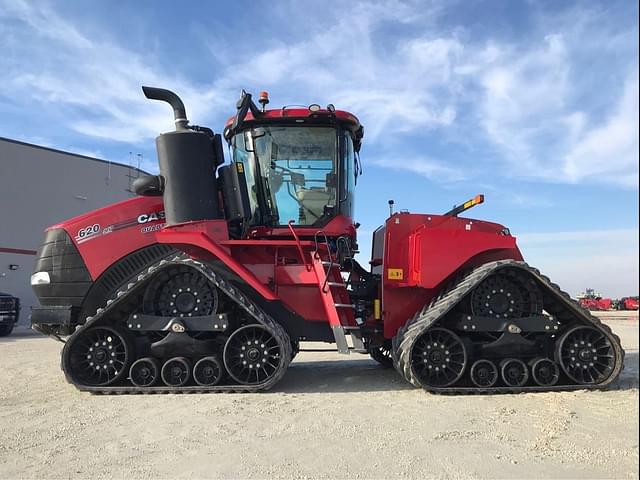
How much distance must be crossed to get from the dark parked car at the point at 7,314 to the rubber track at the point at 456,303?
14.3 meters

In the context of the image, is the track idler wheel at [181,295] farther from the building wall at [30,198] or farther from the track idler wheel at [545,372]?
the building wall at [30,198]

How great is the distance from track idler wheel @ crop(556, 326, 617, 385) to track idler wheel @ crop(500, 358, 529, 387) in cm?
47

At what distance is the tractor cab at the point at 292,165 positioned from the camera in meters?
6.70

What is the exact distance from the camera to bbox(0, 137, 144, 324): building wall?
2064 centimetres

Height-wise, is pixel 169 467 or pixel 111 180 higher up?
pixel 111 180

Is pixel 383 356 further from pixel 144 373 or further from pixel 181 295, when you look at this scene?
pixel 144 373

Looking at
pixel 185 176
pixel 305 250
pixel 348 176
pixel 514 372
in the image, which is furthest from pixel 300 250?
pixel 514 372

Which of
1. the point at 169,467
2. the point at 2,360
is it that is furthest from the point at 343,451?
the point at 2,360

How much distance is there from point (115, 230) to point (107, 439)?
3.06m

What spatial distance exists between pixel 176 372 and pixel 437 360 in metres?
3.04

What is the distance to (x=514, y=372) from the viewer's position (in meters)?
5.94

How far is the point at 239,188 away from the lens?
654 centimetres

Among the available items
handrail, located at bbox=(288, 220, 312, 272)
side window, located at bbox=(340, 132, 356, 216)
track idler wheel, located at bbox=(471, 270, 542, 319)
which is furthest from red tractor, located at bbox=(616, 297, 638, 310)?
handrail, located at bbox=(288, 220, 312, 272)

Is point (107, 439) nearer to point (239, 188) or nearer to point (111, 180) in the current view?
point (239, 188)
